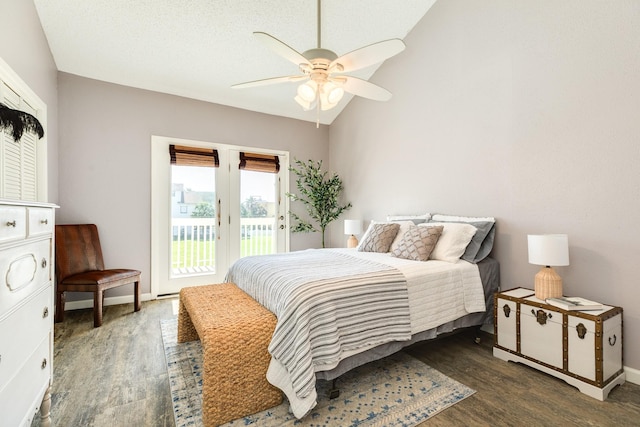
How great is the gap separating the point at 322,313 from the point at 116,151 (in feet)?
11.3

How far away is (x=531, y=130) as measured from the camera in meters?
2.44

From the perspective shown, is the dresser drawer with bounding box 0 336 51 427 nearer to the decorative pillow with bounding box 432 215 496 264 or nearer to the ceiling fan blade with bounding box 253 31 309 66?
the ceiling fan blade with bounding box 253 31 309 66

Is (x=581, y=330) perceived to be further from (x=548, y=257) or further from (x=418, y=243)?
(x=418, y=243)

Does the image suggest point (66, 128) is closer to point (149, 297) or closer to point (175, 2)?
point (175, 2)

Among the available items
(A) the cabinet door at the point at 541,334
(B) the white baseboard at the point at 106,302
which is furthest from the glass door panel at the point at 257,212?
(A) the cabinet door at the point at 541,334

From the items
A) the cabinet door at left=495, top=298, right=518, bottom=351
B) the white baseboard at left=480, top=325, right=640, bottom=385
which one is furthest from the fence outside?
the white baseboard at left=480, top=325, right=640, bottom=385

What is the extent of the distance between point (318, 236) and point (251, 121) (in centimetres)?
216

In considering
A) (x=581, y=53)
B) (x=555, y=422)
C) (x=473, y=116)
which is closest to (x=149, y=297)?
(x=555, y=422)

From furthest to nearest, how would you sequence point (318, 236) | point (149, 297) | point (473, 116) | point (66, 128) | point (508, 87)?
point (318, 236)
point (149, 297)
point (66, 128)
point (473, 116)
point (508, 87)

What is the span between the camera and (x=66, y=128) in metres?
3.32

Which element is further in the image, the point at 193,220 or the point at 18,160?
the point at 193,220

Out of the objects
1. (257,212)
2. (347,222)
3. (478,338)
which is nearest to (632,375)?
(478,338)

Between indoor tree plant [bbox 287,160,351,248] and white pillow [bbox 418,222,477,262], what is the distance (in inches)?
86.5

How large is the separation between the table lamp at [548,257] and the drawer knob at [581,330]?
0.88 feet
